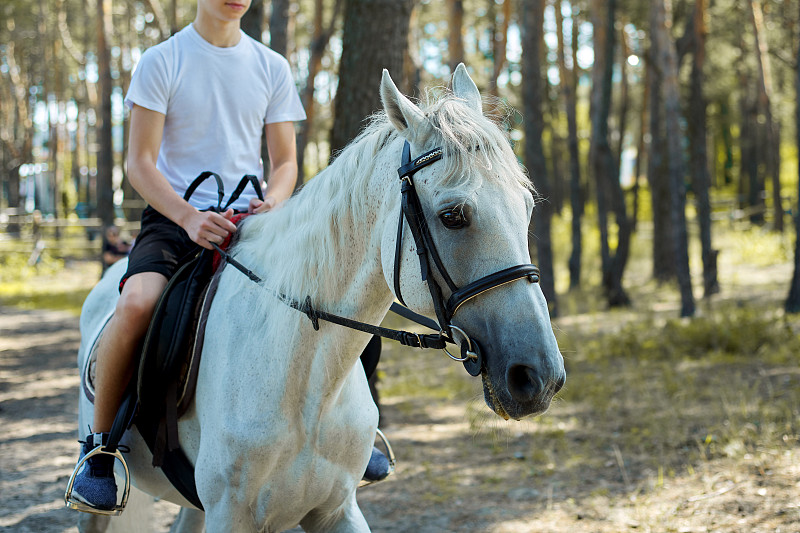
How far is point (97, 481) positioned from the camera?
2871mm

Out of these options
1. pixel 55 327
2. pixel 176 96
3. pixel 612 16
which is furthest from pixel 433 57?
pixel 176 96

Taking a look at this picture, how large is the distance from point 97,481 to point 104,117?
56.8ft

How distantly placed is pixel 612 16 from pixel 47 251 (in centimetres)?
1990

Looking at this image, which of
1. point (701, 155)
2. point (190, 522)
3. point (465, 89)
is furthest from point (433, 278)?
point (701, 155)

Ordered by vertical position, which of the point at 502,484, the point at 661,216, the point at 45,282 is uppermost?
the point at 661,216

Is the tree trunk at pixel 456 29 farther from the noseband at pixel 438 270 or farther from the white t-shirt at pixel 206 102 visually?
the noseband at pixel 438 270

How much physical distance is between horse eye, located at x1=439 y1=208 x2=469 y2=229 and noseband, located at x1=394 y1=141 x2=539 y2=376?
0.21ft

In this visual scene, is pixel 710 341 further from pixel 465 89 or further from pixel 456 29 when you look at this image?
pixel 456 29

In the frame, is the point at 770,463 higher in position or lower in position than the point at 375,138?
lower

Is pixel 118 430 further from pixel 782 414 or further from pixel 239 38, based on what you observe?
pixel 782 414

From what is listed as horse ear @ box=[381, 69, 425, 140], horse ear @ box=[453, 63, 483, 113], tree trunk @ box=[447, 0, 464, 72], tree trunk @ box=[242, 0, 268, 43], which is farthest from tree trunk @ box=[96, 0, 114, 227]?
horse ear @ box=[381, 69, 425, 140]

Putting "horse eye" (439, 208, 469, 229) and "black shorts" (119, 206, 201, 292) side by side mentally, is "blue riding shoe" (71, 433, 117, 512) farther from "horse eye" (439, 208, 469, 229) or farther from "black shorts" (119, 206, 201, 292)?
"horse eye" (439, 208, 469, 229)

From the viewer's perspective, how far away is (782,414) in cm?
595

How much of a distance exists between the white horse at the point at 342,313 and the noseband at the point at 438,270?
0.02 metres
